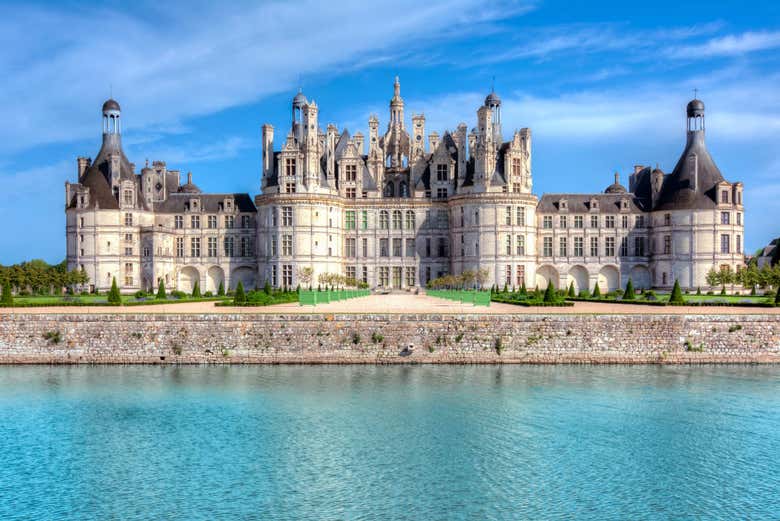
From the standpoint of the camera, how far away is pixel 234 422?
27844mm

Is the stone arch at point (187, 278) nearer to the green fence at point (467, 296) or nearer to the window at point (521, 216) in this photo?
the green fence at point (467, 296)

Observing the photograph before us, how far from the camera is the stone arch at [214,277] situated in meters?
82.4

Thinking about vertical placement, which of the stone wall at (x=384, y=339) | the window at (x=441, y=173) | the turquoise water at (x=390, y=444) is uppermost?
the window at (x=441, y=173)

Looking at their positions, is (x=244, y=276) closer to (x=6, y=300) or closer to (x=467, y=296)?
(x=467, y=296)

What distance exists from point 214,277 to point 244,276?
3.26 metres

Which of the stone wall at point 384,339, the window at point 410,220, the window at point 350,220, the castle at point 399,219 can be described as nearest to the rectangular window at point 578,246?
the castle at point 399,219

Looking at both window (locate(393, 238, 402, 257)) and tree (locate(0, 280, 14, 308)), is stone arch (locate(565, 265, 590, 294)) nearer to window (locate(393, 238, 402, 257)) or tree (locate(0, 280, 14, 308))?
window (locate(393, 238, 402, 257))

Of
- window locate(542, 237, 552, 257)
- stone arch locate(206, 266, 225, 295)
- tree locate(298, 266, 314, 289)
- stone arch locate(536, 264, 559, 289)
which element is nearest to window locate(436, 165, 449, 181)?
window locate(542, 237, 552, 257)

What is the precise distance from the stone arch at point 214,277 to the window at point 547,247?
33.4 meters

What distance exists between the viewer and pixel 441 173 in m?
81.2

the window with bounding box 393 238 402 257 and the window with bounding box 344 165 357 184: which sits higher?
the window with bounding box 344 165 357 184

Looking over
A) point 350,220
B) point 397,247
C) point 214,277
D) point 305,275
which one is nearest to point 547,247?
point 397,247

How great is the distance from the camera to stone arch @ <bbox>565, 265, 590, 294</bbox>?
80.8 meters

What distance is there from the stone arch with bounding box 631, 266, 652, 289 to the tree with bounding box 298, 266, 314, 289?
1297 inches
